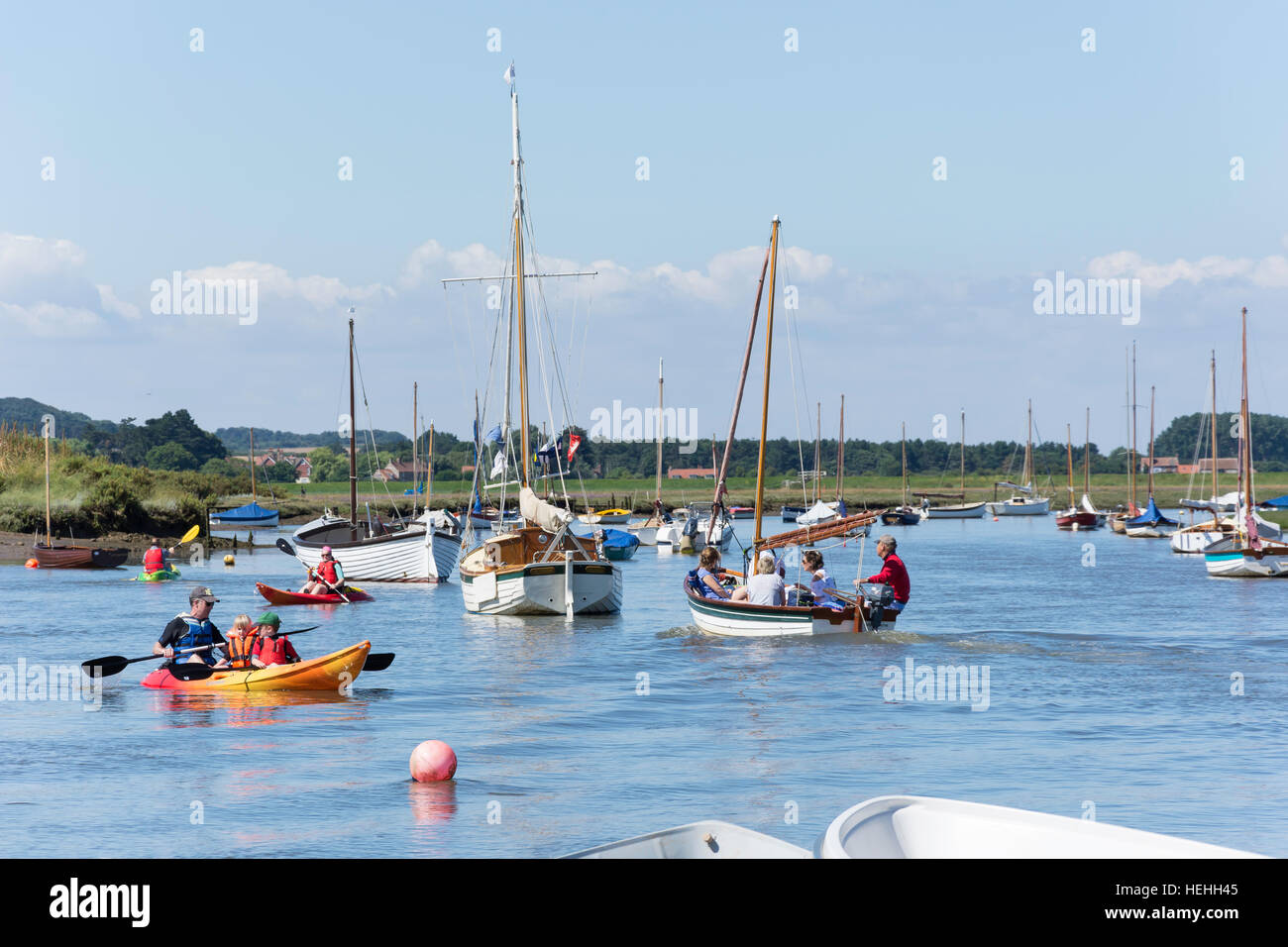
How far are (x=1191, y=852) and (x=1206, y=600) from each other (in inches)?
1413

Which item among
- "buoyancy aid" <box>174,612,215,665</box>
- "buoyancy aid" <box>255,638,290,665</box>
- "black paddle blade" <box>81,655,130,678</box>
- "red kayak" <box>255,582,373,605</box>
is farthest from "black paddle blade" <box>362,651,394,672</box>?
"red kayak" <box>255,582,373,605</box>

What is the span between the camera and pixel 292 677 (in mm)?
19969

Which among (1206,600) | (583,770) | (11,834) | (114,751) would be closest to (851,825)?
(583,770)

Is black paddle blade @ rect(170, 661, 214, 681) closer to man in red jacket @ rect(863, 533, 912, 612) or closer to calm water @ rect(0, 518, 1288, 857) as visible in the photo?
calm water @ rect(0, 518, 1288, 857)

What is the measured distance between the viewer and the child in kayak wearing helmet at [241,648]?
20.1m

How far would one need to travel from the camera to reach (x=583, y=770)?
47.7 feet

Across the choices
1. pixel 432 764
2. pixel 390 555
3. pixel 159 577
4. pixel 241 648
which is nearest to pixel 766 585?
pixel 241 648

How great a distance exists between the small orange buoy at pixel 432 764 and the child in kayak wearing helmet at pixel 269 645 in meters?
7.28

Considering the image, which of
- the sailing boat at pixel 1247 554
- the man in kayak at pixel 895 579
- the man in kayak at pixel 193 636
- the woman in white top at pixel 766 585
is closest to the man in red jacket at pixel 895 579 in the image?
the man in kayak at pixel 895 579

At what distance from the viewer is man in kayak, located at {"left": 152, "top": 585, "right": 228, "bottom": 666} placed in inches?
797

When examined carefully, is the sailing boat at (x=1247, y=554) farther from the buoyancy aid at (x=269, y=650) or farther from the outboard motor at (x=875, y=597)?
the buoyancy aid at (x=269, y=650)

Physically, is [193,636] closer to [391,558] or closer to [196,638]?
[196,638]

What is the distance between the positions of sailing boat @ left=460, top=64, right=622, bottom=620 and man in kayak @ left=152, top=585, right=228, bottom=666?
1114 cm

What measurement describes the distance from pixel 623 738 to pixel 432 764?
3682mm
